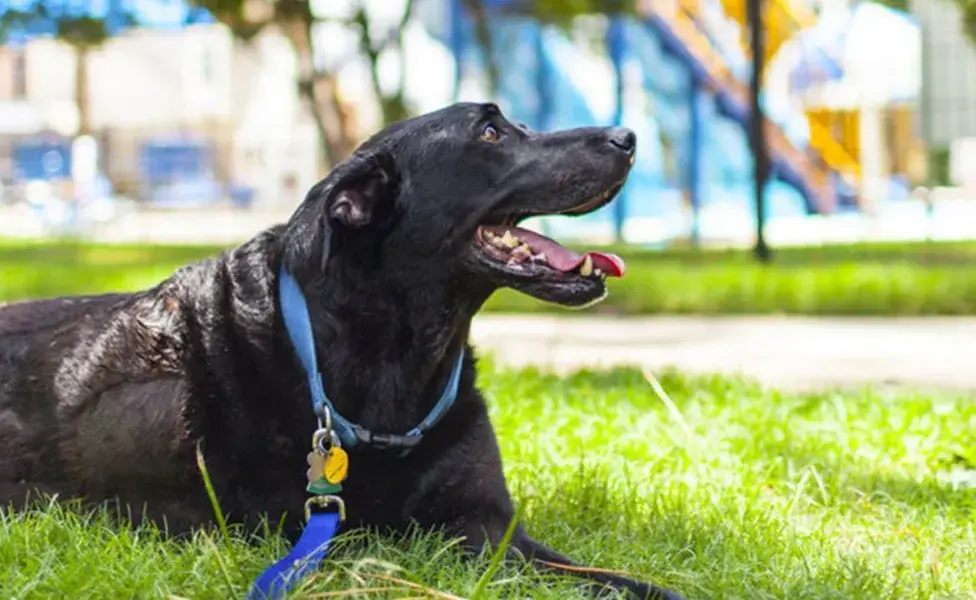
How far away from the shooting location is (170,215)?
35188 mm

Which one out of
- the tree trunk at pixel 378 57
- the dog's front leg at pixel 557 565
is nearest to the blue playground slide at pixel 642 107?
the tree trunk at pixel 378 57

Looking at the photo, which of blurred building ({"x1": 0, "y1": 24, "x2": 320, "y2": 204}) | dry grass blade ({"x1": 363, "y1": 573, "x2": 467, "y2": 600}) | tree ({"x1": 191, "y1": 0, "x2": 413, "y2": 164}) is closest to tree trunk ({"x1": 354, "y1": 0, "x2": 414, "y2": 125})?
tree ({"x1": 191, "y1": 0, "x2": 413, "y2": 164})

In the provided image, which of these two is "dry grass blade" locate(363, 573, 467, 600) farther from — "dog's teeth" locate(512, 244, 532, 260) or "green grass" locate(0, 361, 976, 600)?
"dog's teeth" locate(512, 244, 532, 260)

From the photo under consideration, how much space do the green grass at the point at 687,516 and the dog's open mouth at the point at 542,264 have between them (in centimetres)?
61

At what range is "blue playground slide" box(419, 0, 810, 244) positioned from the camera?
19219 millimetres

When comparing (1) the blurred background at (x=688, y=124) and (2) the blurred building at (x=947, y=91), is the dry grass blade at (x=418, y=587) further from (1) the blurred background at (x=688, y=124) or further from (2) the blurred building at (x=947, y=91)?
(2) the blurred building at (x=947, y=91)

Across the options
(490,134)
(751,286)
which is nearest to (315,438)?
(490,134)

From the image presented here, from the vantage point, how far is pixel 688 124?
19.4m

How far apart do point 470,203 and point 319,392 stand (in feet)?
1.82

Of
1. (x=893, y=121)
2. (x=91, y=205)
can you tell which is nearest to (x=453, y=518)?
(x=893, y=121)

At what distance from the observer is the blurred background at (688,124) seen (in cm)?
1062

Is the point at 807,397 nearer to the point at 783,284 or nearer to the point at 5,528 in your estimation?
the point at 5,528

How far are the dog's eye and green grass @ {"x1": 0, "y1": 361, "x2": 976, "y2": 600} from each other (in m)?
0.92

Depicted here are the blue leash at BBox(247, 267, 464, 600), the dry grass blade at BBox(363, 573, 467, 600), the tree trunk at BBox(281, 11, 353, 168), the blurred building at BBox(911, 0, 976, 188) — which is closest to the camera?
the dry grass blade at BBox(363, 573, 467, 600)
